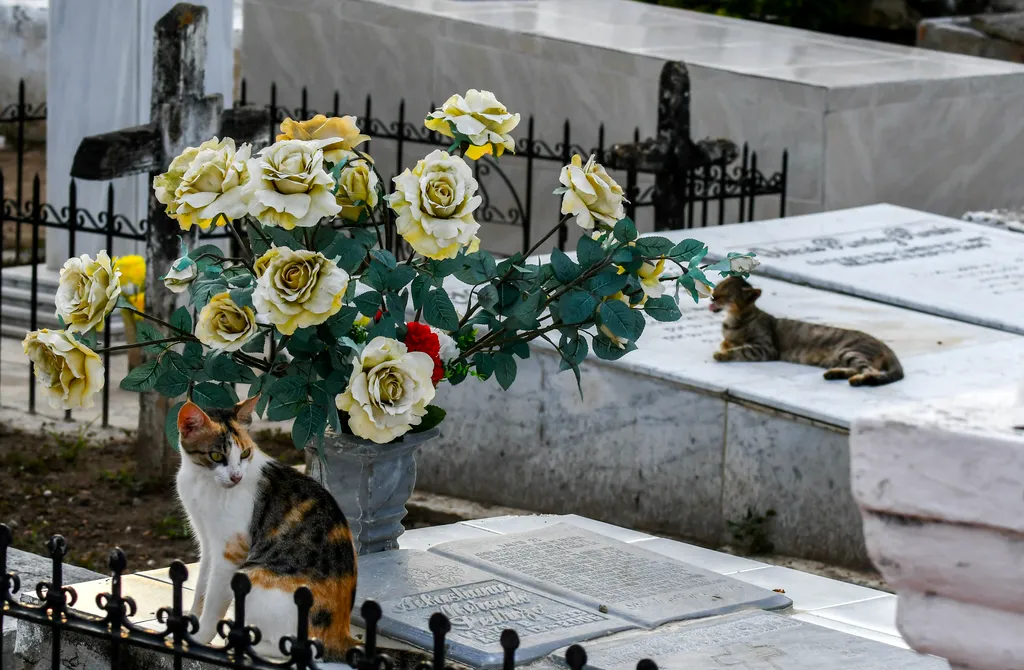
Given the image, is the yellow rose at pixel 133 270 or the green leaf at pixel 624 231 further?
the yellow rose at pixel 133 270

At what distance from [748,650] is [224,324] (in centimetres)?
135

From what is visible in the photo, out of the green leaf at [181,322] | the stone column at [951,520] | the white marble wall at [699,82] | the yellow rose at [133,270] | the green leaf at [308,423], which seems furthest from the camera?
the white marble wall at [699,82]

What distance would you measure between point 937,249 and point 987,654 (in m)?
6.06

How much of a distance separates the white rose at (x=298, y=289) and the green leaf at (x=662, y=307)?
2.42 ft

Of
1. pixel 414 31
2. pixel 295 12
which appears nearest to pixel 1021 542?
pixel 414 31

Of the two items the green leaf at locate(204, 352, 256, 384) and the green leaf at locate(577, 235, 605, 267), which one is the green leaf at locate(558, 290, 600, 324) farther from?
the green leaf at locate(204, 352, 256, 384)

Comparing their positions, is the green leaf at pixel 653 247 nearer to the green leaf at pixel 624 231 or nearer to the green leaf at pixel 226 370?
the green leaf at pixel 624 231

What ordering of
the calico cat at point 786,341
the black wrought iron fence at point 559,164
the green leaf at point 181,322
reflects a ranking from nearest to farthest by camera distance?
the green leaf at point 181,322 → the calico cat at point 786,341 → the black wrought iron fence at point 559,164

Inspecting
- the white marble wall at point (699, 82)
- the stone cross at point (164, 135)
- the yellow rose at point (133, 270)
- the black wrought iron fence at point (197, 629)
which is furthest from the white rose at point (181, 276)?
Answer: the white marble wall at point (699, 82)

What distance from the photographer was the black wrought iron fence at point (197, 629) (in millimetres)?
2637

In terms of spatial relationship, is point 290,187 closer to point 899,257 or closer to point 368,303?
point 368,303

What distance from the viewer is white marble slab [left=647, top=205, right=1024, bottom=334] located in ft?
23.6

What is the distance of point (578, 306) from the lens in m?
3.51

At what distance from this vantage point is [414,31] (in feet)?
37.2
